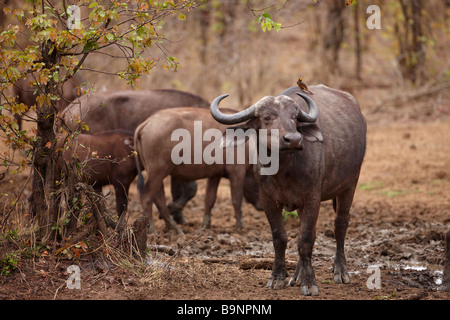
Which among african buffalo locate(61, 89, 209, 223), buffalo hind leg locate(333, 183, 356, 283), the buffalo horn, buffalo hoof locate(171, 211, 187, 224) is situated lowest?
buffalo hoof locate(171, 211, 187, 224)

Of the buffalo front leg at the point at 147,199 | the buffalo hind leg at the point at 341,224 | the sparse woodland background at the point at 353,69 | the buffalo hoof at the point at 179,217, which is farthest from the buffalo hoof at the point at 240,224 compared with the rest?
the buffalo hind leg at the point at 341,224

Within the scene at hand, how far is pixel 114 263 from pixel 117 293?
555 millimetres

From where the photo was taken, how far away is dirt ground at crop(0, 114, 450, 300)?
627cm

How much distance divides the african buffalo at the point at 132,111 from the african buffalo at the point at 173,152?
0.89 metres

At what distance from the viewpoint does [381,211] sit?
10812 millimetres

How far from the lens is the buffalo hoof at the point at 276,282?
6590 millimetres

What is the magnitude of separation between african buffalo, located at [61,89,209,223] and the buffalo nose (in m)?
5.42

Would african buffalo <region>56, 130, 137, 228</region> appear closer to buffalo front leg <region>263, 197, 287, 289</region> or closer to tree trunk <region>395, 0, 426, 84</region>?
buffalo front leg <region>263, 197, 287, 289</region>

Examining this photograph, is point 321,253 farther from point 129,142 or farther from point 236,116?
point 129,142

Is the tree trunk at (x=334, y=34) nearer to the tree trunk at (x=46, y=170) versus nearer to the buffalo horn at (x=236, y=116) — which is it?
the buffalo horn at (x=236, y=116)

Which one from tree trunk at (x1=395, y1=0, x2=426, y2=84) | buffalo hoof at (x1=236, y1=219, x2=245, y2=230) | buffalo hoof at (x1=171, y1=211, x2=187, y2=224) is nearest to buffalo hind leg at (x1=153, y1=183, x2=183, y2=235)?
buffalo hoof at (x1=171, y1=211, x2=187, y2=224)

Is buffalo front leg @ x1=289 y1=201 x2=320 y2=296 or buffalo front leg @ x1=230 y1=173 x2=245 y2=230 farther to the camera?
buffalo front leg @ x1=230 y1=173 x2=245 y2=230

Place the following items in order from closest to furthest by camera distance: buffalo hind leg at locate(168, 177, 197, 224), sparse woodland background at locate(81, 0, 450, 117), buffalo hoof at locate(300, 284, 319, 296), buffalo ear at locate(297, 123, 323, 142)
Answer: buffalo hoof at locate(300, 284, 319, 296) < buffalo ear at locate(297, 123, 323, 142) < buffalo hind leg at locate(168, 177, 197, 224) < sparse woodland background at locate(81, 0, 450, 117)
